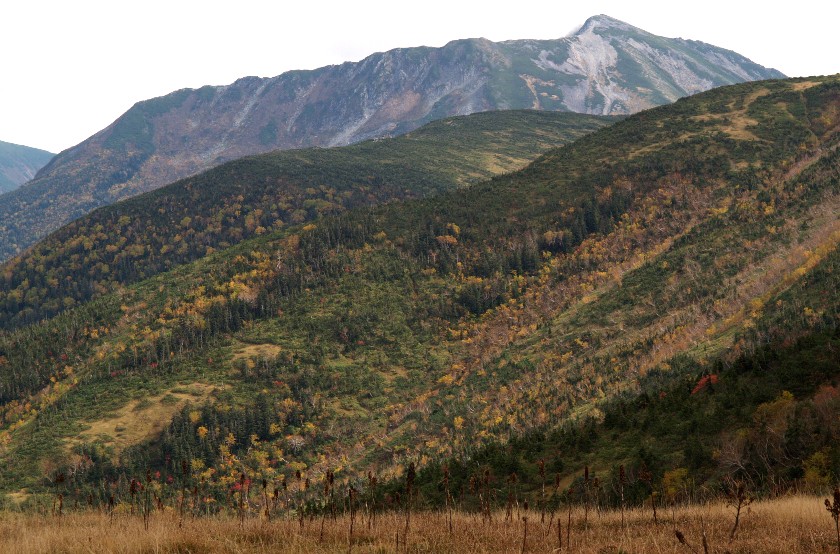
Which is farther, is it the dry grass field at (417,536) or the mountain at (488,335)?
the mountain at (488,335)

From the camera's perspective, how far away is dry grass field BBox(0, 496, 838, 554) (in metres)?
11.3

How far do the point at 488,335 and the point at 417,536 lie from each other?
139986mm

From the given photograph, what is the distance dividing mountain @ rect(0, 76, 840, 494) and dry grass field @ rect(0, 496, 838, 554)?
15.8 metres

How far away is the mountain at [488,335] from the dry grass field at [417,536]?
15817mm

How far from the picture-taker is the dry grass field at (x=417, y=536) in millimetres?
11273

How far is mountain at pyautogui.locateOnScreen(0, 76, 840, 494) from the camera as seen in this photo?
6594cm

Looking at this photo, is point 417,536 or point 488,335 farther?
point 488,335

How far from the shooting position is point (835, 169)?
121438 millimetres

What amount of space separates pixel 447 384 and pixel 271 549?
123 m

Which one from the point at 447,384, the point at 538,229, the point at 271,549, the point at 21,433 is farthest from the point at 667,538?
the point at 538,229

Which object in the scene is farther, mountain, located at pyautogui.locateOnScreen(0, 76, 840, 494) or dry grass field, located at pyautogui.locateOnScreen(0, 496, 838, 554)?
mountain, located at pyautogui.locateOnScreen(0, 76, 840, 494)

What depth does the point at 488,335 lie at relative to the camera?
151750 millimetres

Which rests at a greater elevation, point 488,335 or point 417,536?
point 417,536

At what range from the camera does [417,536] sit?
13234 mm
